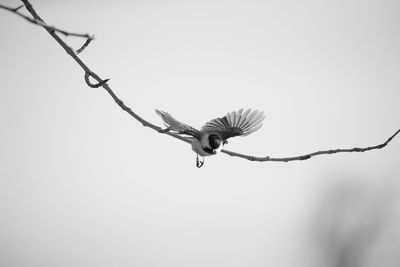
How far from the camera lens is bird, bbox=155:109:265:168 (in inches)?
19.4

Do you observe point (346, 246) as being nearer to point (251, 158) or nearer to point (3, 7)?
point (251, 158)

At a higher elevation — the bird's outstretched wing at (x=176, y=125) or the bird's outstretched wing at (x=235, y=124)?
the bird's outstretched wing at (x=235, y=124)

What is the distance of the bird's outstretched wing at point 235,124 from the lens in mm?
619

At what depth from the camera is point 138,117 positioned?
425mm

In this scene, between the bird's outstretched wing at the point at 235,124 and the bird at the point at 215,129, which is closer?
the bird at the point at 215,129

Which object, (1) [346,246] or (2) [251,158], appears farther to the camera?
(1) [346,246]

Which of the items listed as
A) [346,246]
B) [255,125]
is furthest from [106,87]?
[346,246]

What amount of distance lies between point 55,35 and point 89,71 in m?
0.05

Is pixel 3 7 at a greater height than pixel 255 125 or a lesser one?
lesser

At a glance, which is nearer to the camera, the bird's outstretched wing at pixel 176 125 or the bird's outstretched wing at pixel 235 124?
the bird's outstretched wing at pixel 176 125

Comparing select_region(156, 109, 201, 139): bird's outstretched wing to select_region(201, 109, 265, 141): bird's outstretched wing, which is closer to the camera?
select_region(156, 109, 201, 139): bird's outstretched wing

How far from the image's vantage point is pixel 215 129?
625 millimetres

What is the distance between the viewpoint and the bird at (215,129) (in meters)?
0.49

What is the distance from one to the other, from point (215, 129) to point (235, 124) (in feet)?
0.27
